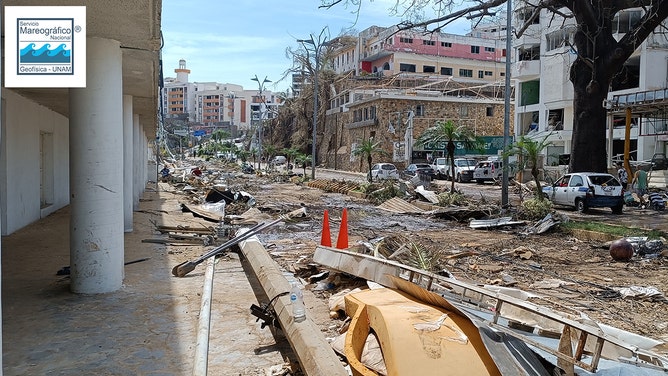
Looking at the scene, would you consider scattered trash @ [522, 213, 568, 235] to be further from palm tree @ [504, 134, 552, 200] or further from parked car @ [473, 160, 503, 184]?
parked car @ [473, 160, 503, 184]

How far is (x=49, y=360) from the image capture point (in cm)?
516

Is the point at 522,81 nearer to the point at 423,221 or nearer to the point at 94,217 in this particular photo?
the point at 423,221

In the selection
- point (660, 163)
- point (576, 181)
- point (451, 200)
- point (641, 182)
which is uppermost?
point (660, 163)

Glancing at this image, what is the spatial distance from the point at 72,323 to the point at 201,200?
17657 millimetres

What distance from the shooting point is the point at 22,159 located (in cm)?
1323

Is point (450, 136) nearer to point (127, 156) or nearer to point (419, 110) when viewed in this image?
point (127, 156)

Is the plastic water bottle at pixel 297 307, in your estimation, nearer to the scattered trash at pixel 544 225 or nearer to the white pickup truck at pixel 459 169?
the scattered trash at pixel 544 225

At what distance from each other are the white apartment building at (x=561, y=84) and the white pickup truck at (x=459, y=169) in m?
5.67

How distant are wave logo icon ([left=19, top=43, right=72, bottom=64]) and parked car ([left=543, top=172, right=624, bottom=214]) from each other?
772 inches

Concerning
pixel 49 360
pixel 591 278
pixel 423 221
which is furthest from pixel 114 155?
pixel 423 221

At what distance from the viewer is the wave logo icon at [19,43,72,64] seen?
4.79 meters

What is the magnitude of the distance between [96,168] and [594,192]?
18.3 meters

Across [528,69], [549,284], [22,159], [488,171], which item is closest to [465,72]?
[528,69]

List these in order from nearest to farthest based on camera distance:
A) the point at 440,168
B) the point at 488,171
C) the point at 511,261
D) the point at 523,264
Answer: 1. the point at 523,264
2. the point at 511,261
3. the point at 488,171
4. the point at 440,168
